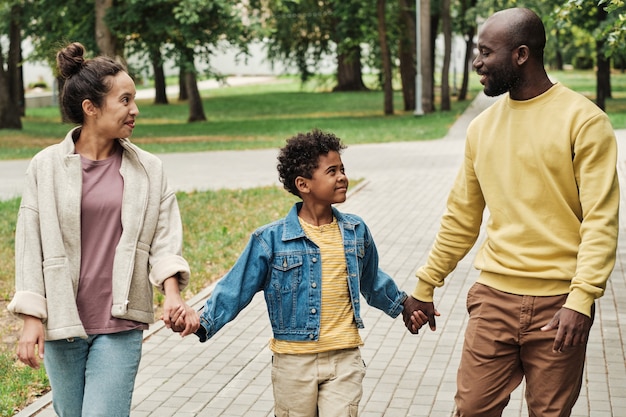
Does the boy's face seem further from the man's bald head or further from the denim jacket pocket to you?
the man's bald head

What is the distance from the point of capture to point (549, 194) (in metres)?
3.57

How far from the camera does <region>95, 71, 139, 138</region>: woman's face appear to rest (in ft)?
12.1

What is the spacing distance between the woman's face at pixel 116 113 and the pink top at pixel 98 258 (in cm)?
21

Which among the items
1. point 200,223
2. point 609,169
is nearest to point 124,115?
point 609,169

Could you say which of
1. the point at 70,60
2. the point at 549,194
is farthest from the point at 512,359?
the point at 70,60

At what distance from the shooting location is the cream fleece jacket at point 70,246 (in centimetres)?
353

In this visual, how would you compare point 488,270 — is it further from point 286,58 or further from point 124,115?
point 286,58

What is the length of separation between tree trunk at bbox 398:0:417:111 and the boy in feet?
107

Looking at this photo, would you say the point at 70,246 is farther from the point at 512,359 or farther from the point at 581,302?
the point at 581,302

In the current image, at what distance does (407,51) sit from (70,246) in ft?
111

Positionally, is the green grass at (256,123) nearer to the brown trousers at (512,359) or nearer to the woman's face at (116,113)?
the woman's face at (116,113)

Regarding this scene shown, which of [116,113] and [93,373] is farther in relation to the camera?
[116,113]

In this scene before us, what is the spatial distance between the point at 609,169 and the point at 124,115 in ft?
5.36

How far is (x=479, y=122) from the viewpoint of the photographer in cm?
380
